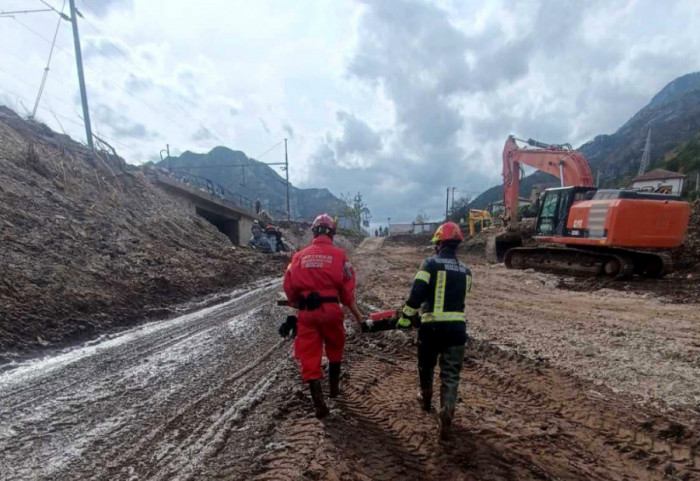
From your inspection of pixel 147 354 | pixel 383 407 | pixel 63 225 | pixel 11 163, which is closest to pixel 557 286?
pixel 383 407

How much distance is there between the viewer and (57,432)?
11.3ft

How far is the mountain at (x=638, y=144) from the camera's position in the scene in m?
72.7

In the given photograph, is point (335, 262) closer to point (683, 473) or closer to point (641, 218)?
point (683, 473)

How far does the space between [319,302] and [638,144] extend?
11195 cm

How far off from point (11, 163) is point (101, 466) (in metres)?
13.3

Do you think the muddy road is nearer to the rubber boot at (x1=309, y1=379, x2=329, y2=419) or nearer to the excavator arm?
the rubber boot at (x1=309, y1=379, x2=329, y2=419)

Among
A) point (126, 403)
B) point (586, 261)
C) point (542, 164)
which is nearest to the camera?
point (126, 403)

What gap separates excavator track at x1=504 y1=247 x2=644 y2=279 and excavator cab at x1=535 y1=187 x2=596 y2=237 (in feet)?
2.24

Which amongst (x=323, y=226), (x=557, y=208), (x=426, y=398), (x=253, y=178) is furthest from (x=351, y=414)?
(x=253, y=178)

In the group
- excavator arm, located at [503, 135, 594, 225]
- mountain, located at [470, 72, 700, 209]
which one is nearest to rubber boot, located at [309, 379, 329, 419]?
excavator arm, located at [503, 135, 594, 225]

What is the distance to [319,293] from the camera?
151 inches

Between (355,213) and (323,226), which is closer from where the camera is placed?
(323,226)

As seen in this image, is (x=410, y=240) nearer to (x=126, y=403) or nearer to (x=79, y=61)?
(x=79, y=61)

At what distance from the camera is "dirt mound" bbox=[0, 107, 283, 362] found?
21.7 ft
